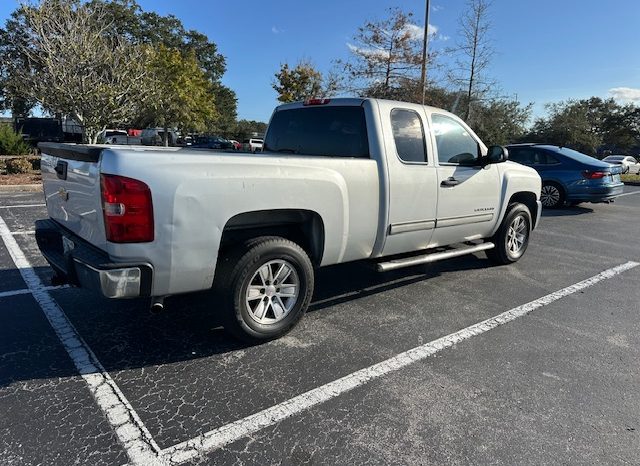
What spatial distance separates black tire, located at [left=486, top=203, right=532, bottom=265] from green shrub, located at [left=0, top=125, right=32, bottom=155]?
21661 mm

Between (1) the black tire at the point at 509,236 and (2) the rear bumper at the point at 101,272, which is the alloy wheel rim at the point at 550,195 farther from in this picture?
(2) the rear bumper at the point at 101,272

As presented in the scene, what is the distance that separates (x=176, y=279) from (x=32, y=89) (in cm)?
1509

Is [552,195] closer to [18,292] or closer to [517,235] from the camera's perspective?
[517,235]

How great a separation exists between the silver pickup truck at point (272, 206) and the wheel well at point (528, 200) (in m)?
0.91

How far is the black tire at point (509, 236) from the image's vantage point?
5.64 meters

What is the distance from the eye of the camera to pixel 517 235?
604cm

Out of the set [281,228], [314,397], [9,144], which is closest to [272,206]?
[281,228]

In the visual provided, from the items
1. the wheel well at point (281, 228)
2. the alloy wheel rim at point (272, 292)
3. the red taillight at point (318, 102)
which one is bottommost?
the alloy wheel rim at point (272, 292)

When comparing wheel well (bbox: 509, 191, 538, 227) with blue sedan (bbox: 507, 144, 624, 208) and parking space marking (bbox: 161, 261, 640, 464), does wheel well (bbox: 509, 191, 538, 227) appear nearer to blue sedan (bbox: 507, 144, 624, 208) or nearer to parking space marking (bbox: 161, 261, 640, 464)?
parking space marking (bbox: 161, 261, 640, 464)

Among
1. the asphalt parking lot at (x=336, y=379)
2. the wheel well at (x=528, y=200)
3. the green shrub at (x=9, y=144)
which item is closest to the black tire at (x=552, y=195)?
the wheel well at (x=528, y=200)

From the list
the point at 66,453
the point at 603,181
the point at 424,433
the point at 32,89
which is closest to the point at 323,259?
the point at 424,433

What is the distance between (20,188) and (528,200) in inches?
461

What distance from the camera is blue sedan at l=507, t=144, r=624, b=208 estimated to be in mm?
10992

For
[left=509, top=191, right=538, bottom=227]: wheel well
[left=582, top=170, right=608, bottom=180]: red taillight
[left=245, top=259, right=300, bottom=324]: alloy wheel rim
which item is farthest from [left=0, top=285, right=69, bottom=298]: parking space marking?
[left=582, top=170, right=608, bottom=180]: red taillight
